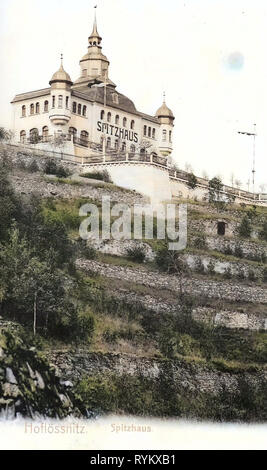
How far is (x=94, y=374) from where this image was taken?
143 feet

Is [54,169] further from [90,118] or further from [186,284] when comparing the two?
[186,284]

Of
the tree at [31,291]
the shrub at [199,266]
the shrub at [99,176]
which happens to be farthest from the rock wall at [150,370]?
the shrub at [99,176]

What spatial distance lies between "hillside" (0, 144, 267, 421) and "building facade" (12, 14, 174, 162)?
3602mm

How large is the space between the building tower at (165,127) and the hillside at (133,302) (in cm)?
841

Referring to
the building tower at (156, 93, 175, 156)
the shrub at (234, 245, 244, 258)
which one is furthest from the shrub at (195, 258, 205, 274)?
the building tower at (156, 93, 175, 156)

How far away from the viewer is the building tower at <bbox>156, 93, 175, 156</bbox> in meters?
69.5

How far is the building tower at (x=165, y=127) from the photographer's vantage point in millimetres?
69500

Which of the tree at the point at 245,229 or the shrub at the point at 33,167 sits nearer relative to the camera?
the shrub at the point at 33,167

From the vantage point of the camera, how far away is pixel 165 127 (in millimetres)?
69938

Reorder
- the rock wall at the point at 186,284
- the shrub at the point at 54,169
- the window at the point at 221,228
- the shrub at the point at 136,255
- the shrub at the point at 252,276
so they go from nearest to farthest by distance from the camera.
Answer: the rock wall at the point at 186,284 → the shrub at the point at 136,255 → the shrub at the point at 252,276 → the shrub at the point at 54,169 → the window at the point at 221,228

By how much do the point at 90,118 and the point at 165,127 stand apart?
15.8 ft

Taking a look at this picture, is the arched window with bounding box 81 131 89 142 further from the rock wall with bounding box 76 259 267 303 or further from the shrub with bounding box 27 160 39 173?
the rock wall with bounding box 76 259 267 303

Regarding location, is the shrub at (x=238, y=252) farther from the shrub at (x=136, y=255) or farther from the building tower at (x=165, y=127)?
the building tower at (x=165, y=127)

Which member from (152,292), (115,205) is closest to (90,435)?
(152,292)
